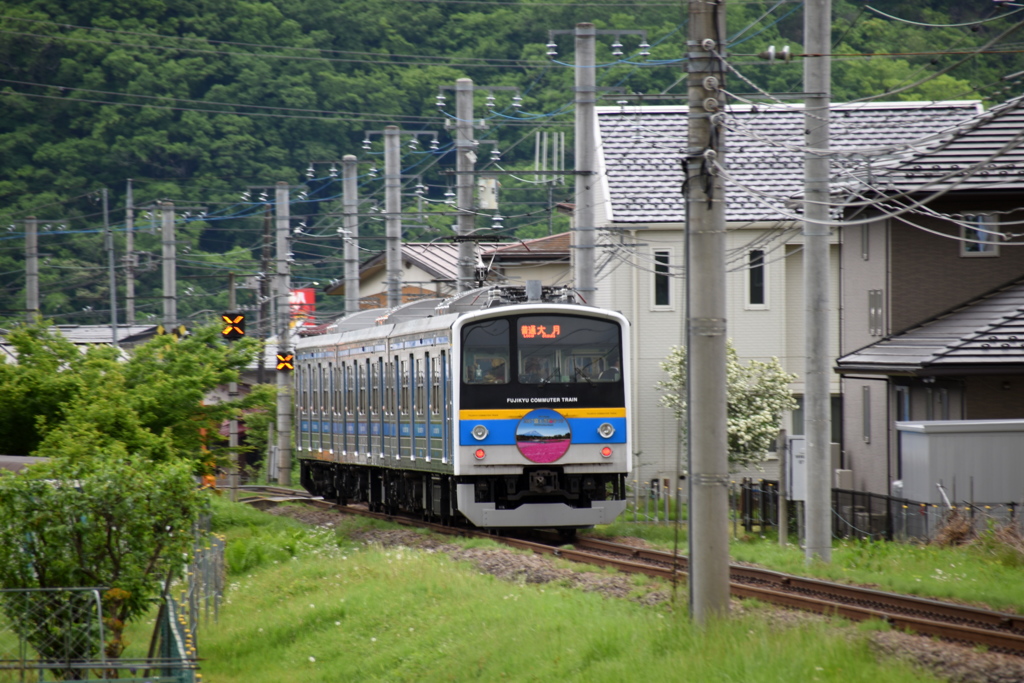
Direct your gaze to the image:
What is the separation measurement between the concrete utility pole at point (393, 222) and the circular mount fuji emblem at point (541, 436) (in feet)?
26.3

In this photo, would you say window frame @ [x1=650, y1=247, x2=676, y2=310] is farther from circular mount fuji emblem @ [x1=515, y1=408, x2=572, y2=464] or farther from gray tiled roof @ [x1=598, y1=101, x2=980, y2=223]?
circular mount fuji emblem @ [x1=515, y1=408, x2=572, y2=464]

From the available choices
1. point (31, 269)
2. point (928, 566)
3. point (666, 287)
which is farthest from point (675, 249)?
point (31, 269)

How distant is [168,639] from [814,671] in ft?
17.6

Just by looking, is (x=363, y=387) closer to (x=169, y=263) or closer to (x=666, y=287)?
(x=666, y=287)

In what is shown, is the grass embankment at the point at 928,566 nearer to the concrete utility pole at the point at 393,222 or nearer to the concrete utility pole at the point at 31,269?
the concrete utility pole at the point at 393,222

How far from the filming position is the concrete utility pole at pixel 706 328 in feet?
30.1

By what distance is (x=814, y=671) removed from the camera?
7.66 meters

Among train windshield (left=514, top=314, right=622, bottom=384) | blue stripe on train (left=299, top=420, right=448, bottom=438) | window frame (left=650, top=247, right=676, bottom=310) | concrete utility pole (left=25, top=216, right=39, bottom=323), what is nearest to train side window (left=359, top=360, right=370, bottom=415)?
blue stripe on train (left=299, top=420, right=448, bottom=438)

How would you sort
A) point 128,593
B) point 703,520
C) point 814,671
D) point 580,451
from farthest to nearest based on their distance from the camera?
point 580,451, point 128,593, point 703,520, point 814,671

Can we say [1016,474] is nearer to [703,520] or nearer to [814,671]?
[703,520]

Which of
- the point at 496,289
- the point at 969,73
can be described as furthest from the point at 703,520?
the point at 969,73

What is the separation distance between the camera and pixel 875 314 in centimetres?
2248

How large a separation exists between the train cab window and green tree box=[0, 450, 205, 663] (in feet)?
18.9

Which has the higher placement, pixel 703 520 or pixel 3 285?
pixel 3 285
